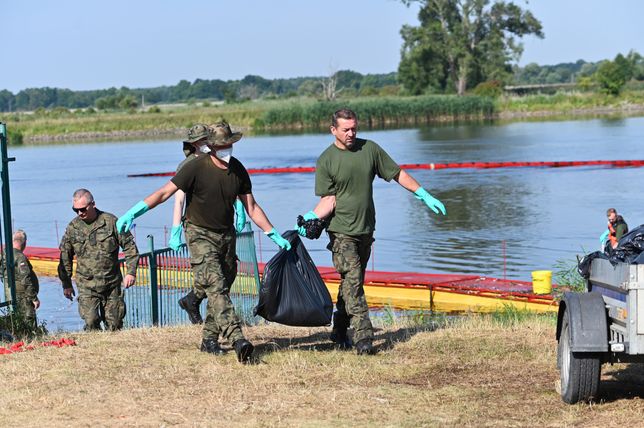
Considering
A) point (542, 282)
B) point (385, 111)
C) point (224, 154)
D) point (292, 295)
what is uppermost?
point (224, 154)

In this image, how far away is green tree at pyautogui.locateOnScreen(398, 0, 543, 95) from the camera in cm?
10956

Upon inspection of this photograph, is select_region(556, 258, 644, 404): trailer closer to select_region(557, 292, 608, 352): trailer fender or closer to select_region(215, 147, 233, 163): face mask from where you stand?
select_region(557, 292, 608, 352): trailer fender

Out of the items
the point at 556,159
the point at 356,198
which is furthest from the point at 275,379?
the point at 556,159

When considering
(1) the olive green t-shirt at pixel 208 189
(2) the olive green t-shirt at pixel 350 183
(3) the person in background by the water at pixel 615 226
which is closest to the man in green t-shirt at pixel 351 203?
(2) the olive green t-shirt at pixel 350 183

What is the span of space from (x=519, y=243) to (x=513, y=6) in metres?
87.1

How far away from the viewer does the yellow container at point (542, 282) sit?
16875 millimetres

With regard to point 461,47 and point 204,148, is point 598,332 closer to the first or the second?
point 204,148

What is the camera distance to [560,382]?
7.62m

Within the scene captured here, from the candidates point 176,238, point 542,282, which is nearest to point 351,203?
point 176,238

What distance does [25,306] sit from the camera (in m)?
12.1

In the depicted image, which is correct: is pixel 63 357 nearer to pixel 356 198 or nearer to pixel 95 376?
pixel 95 376

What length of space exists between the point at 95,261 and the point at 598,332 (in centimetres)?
598

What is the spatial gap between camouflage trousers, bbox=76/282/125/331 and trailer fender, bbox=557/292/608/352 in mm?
5713

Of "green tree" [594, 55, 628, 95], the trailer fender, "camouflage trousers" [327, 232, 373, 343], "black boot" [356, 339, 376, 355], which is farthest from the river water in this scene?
"green tree" [594, 55, 628, 95]
